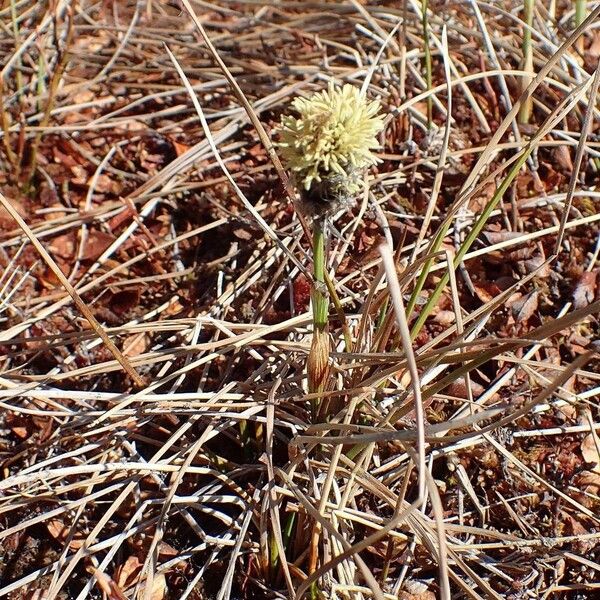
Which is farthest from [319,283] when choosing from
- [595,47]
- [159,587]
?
[595,47]

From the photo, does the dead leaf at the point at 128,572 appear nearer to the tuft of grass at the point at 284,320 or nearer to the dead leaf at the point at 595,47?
the tuft of grass at the point at 284,320

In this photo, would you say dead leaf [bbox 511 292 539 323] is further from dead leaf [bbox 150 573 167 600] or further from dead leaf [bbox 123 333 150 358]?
dead leaf [bbox 150 573 167 600]

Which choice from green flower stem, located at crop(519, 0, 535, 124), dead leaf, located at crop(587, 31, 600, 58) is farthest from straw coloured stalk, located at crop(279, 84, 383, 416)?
dead leaf, located at crop(587, 31, 600, 58)

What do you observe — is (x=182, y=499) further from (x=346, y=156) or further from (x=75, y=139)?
(x=75, y=139)

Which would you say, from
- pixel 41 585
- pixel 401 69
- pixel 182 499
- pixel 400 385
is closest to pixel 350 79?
pixel 401 69

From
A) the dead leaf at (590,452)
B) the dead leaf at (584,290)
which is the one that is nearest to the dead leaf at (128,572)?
the dead leaf at (590,452)

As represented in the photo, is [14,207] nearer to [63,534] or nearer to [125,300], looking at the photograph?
[125,300]
